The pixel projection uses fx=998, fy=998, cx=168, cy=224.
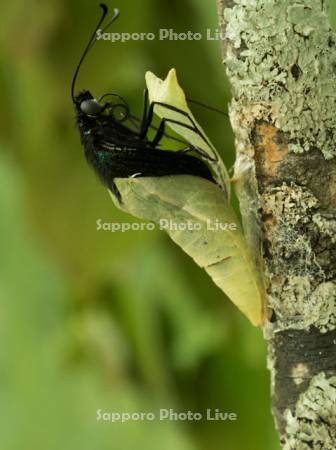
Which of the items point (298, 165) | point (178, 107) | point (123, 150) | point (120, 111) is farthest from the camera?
point (120, 111)

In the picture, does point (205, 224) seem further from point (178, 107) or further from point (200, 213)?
point (178, 107)

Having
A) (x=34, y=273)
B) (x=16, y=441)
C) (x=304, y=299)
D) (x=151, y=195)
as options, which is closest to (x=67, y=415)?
(x=16, y=441)

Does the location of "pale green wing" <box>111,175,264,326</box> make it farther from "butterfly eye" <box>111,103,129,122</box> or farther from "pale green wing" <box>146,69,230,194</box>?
"butterfly eye" <box>111,103,129,122</box>

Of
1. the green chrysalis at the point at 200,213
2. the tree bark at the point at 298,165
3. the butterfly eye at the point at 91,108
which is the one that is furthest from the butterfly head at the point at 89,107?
the tree bark at the point at 298,165

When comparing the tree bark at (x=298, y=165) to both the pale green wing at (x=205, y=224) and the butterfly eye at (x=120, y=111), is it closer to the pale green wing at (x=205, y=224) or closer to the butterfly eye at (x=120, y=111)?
the pale green wing at (x=205, y=224)

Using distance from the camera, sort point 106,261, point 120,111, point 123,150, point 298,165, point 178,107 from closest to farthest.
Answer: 1. point 298,165
2. point 178,107
3. point 123,150
4. point 120,111
5. point 106,261

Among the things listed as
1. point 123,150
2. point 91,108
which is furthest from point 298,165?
point 91,108
